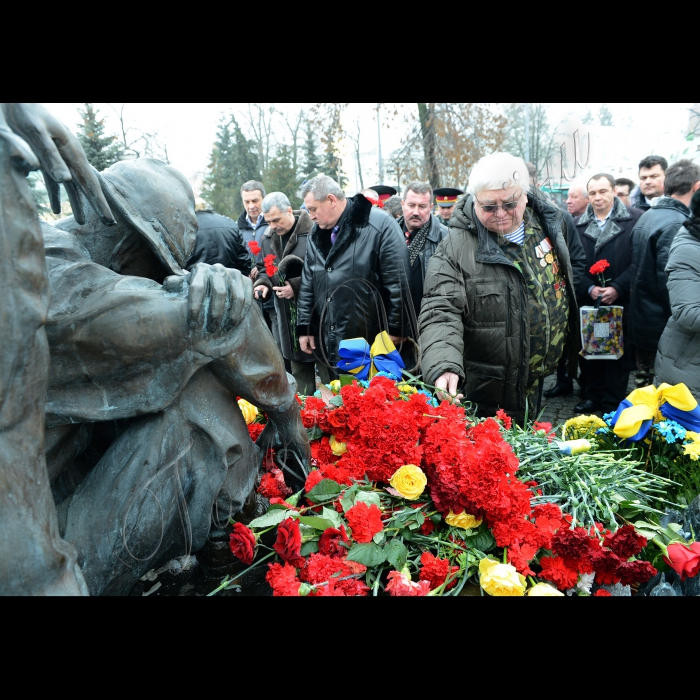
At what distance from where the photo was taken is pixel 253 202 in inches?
277

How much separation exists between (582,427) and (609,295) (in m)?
2.82

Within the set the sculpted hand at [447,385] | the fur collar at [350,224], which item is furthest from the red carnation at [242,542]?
the fur collar at [350,224]

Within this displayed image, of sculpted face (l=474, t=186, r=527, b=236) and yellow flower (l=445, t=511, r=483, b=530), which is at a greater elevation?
sculpted face (l=474, t=186, r=527, b=236)

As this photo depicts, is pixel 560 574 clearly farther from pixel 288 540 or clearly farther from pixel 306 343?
pixel 306 343

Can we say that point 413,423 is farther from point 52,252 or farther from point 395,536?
point 52,252

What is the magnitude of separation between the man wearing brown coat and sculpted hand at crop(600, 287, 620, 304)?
260 centimetres

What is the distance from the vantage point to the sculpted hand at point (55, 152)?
1133 mm

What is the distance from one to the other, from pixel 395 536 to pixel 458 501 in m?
0.24

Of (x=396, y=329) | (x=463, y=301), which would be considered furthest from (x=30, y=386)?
(x=396, y=329)

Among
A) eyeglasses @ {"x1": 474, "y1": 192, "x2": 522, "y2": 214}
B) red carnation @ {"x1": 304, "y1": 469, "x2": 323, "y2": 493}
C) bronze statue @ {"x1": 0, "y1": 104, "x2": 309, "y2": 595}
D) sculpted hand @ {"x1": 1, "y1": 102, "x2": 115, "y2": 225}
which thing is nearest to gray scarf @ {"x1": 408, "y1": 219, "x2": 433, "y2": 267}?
eyeglasses @ {"x1": 474, "y1": 192, "x2": 522, "y2": 214}

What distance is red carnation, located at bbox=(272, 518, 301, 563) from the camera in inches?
69.7

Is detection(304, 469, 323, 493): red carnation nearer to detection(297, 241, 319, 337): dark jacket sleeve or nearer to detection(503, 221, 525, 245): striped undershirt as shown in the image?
detection(503, 221, 525, 245): striped undershirt

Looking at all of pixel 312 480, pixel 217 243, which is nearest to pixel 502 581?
pixel 312 480

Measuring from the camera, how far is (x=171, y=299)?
1.50m
